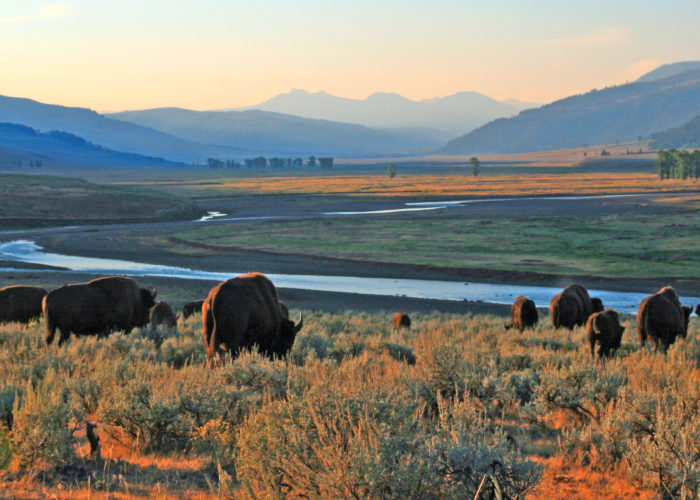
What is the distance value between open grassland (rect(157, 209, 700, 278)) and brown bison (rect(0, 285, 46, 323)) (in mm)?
26909

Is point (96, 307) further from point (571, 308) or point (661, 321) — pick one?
point (571, 308)

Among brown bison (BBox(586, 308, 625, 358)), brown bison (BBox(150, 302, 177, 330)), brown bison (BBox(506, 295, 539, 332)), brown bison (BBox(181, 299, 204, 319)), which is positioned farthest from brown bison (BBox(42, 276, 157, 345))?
brown bison (BBox(506, 295, 539, 332))

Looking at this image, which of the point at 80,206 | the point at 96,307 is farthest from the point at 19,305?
the point at 80,206

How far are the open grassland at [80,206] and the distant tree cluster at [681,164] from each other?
85.7m

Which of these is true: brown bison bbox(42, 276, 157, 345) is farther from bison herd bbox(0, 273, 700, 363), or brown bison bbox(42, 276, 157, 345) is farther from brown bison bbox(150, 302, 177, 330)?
brown bison bbox(150, 302, 177, 330)

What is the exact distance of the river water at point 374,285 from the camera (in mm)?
33406

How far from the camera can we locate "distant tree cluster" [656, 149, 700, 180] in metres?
126

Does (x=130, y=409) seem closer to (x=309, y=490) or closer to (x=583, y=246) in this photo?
(x=309, y=490)

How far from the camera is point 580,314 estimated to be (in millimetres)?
19016

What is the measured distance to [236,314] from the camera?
11.4 meters

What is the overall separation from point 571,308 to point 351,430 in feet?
46.7

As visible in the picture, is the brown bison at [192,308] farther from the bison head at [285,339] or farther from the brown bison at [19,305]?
the bison head at [285,339]

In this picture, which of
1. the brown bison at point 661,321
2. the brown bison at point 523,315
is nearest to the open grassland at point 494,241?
A: the brown bison at point 523,315

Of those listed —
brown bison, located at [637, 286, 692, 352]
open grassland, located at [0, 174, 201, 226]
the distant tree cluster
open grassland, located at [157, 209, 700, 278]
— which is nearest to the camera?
brown bison, located at [637, 286, 692, 352]
